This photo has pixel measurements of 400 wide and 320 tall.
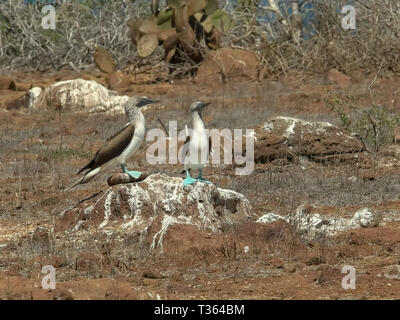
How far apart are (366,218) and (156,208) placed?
1.67 meters

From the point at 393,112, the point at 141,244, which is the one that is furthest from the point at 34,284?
the point at 393,112

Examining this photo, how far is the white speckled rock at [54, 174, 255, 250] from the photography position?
755cm

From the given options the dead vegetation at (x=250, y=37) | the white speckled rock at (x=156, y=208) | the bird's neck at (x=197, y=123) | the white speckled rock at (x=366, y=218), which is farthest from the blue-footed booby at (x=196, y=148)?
the dead vegetation at (x=250, y=37)

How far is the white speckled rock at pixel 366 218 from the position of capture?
7.62 meters

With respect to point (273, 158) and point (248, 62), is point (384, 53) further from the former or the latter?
point (273, 158)

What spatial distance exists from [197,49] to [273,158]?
9301mm

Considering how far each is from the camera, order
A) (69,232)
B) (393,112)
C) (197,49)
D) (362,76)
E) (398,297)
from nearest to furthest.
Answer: (398,297) → (69,232) → (393,112) → (362,76) → (197,49)

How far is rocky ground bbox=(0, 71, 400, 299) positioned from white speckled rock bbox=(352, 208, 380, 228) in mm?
11

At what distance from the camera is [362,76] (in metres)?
18.5

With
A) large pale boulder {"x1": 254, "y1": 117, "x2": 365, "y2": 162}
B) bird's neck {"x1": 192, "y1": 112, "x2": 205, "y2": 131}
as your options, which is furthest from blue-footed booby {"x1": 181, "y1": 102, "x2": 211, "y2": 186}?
large pale boulder {"x1": 254, "y1": 117, "x2": 365, "y2": 162}

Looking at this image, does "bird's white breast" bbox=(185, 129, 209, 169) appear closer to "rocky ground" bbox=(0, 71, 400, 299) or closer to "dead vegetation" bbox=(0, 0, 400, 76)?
"rocky ground" bbox=(0, 71, 400, 299)

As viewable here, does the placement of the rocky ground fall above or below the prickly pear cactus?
below

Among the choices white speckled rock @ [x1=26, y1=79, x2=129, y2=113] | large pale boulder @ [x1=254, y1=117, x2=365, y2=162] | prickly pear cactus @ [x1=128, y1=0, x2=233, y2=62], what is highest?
prickly pear cactus @ [x1=128, y1=0, x2=233, y2=62]

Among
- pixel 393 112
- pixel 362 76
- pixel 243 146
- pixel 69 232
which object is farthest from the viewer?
pixel 362 76
